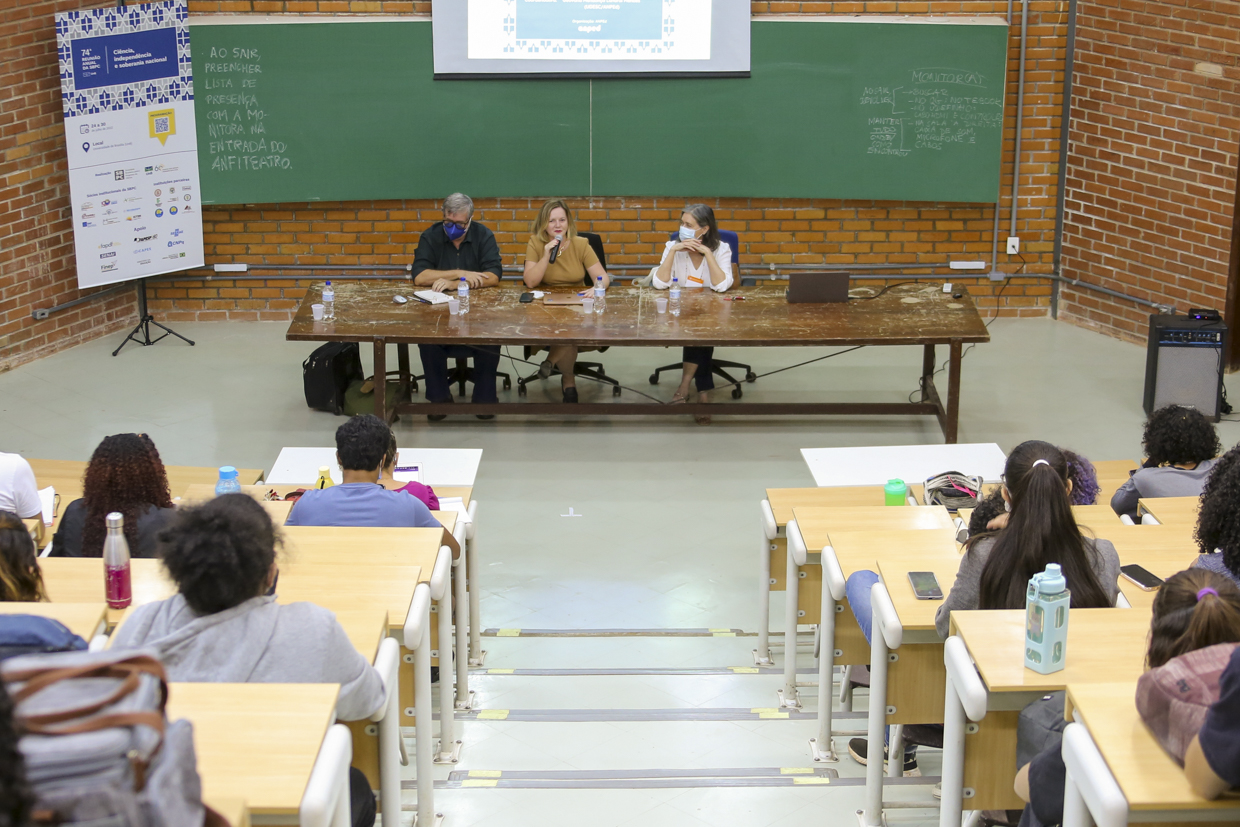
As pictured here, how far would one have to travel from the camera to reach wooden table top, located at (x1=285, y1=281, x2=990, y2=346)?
19.8ft

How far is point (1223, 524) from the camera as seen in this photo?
288 centimetres

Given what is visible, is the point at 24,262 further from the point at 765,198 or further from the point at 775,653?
the point at 775,653

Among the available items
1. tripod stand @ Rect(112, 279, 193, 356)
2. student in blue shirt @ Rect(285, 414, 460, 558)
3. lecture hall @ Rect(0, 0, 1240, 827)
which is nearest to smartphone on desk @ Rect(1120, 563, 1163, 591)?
lecture hall @ Rect(0, 0, 1240, 827)

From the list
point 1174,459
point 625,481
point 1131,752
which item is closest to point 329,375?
point 625,481

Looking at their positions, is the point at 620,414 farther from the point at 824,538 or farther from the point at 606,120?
the point at 824,538

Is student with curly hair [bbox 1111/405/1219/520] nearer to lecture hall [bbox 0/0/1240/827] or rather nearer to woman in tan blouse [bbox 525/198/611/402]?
lecture hall [bbox 0/0/1240/827]

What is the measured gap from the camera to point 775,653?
4559mm

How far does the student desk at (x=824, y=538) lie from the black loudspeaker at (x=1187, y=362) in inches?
129

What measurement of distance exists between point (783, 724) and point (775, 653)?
711 mm

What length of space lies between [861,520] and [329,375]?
12.0 feet

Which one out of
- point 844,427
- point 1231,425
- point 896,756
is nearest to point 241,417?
point 844,427

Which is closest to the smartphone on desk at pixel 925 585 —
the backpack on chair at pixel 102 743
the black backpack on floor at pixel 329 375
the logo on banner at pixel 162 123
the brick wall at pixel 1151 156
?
the backpack on chair at pixel 102 743

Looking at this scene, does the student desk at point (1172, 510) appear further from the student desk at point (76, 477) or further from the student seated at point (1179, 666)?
the student desk at point (76, 477)

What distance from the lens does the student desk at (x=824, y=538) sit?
3.67m
